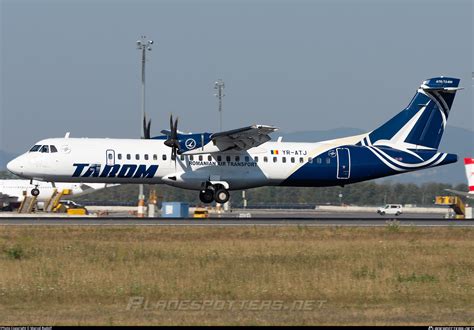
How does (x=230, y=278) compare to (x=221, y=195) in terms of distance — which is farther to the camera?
(x=221, y=195)

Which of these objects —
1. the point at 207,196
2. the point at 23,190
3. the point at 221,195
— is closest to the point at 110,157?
the point at 207,196

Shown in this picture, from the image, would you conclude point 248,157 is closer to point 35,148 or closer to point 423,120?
point 423,120

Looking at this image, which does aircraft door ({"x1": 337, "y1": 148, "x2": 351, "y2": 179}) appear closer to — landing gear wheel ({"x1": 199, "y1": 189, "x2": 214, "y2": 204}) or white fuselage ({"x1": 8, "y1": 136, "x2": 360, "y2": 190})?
white fuselage ({"x1": 8, "y1": 136, "x2": 360, "y2": 190})

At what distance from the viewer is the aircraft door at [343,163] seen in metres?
45.6

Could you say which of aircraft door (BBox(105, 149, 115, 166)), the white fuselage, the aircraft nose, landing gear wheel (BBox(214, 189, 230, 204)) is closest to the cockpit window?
the white fuselage

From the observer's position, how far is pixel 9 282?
2006cm

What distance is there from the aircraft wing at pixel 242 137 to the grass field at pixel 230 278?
10871 mm

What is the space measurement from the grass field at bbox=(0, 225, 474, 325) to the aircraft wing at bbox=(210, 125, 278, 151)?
10.9 m

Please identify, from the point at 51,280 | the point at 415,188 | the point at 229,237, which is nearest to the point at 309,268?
the point at 51,280

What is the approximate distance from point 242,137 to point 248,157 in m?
1.67

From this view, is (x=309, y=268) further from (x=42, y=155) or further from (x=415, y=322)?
(x=42, y=155)

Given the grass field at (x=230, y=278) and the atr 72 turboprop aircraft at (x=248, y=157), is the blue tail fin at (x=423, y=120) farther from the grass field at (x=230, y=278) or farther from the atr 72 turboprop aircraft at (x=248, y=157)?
the grass field at (x=230, y=278)

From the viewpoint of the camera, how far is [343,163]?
45.6 meters

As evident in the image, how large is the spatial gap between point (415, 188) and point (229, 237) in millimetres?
104161
